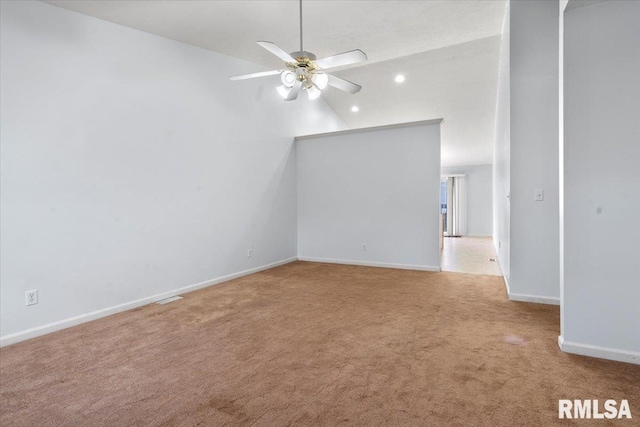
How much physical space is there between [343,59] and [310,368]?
7.79 ft

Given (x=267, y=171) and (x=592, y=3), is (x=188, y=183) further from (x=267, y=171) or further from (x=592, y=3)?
(x=592, y=3)

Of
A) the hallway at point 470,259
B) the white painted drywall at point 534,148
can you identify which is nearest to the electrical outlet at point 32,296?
the white painted drywall at point 534,148

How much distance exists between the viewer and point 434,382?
2.01 meters

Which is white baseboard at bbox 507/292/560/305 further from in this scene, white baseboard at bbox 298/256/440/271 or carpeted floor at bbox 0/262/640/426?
white baseboard at bbox 298/256/440/271

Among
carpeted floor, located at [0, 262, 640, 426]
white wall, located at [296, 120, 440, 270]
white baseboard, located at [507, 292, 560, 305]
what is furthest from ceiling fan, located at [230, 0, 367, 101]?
white baseboard, located at [507, 292, 560, 305]

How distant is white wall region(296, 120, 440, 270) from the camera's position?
17.2 feet

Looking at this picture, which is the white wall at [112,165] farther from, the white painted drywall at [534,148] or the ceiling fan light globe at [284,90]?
the white painted drywall at [534,148]

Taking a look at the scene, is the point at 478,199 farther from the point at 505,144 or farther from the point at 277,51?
the point at 277,51

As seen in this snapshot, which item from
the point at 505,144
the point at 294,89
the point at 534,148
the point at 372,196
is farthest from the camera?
the point at 372,196

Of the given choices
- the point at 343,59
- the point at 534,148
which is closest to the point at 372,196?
the point at 534,148

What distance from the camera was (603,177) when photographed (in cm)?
221

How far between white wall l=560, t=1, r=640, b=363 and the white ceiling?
175cm

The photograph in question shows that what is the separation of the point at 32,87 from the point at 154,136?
44.1 inches

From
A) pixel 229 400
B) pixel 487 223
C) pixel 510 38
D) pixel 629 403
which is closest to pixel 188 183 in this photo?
pixel 229 400
